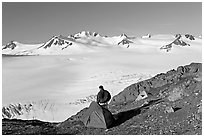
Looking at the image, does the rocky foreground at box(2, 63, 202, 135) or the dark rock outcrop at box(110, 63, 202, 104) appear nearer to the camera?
the rocky foreground at box(2, 63, 202, 135)

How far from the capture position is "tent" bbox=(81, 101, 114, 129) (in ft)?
35.2

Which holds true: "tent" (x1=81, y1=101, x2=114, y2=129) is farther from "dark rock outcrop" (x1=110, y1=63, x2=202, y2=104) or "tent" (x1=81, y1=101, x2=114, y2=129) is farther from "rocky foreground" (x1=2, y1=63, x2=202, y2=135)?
"dark rock outcrop" (x1=110, y1=63, x2=202, y2=104)

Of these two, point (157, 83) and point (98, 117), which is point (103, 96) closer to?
point (98, 117)

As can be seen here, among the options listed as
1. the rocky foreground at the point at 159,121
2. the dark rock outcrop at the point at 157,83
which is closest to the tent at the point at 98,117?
the rocky foreground at the point at 159,121

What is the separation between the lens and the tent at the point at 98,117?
10.7 metres

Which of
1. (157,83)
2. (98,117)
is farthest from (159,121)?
(157,83)

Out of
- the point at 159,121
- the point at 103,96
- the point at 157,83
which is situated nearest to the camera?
the point at 159,121

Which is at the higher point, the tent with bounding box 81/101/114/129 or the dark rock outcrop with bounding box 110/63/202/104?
the dark rock outcrop with bounding box 110/63/202/104

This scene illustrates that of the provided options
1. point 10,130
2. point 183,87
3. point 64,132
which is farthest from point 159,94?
point 10,130

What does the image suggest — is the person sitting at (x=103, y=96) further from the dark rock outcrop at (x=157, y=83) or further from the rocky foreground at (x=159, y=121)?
the dark rock outcrop at (x=157, y=83)

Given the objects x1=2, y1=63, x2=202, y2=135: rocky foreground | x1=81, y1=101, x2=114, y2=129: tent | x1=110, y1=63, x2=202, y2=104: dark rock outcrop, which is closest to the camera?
x1=2, y1=63, x2=202, y2=135: rocky foreground

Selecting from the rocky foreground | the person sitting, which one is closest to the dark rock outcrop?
the rocky foreground

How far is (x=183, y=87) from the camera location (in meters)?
13.5

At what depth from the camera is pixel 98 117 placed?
10.8 metres
